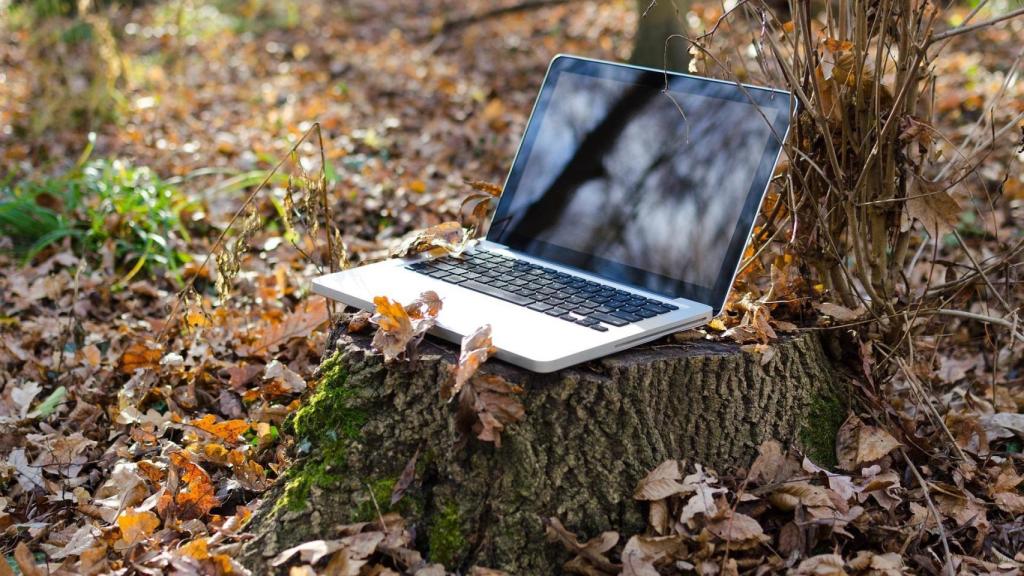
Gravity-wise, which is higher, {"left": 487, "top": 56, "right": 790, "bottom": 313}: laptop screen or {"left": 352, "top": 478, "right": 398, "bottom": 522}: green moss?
{"left": 487, "top": 56, "right": 790, "bottom": 313}: laptop screen

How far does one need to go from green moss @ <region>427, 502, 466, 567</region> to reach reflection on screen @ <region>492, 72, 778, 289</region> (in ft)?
2.70

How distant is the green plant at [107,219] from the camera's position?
14.3 ft

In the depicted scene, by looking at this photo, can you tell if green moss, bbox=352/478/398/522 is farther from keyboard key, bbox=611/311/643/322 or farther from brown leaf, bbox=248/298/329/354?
brown leaf, bbox=248/298/329/354

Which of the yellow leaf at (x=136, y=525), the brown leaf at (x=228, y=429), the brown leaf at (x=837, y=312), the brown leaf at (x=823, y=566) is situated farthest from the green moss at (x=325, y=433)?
the brown leaf at (x=837, y=312)

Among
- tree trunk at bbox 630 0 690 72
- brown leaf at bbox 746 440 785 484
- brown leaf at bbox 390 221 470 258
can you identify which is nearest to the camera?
brown leaf at bbox 746 440 785 484

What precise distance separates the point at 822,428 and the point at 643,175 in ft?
2.90

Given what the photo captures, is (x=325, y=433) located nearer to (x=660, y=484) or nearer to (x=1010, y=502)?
(x=660, y=484)

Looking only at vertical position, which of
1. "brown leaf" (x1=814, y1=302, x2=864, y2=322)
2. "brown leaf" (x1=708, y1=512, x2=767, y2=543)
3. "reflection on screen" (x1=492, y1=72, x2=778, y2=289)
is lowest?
"brown leaf" (x1=708, y1=512, x2=767, y2=543)

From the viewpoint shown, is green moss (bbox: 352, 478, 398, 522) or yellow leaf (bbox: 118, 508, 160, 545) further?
yellow leaf (bbox: 118, 508, 160, 545)

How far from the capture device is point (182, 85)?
7418mm

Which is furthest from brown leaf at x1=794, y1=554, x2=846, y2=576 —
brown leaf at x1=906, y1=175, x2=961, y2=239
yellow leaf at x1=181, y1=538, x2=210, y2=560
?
yellow leaf at x1=181, y1=538, x2=210, y2=560

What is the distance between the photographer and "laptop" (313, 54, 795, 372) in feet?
7.62

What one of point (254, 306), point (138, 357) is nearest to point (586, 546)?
point (138, 357)

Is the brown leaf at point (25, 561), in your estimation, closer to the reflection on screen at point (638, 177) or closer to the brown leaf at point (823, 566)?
the reflection on screen at point (638, 177)
